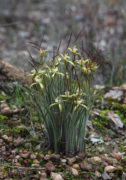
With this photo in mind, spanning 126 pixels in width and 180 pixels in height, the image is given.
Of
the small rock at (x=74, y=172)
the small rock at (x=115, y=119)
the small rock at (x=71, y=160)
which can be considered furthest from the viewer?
the small rock at (x=115, y=119)

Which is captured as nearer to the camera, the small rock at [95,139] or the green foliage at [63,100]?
the green foliage at [63,100]

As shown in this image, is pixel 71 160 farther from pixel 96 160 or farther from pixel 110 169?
pixel 110 169

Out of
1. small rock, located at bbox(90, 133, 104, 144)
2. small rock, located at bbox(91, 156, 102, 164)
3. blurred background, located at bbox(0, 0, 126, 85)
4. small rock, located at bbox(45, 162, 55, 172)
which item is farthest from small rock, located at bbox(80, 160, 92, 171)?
blurred background, located at bbox(0, 0, 126, 85)

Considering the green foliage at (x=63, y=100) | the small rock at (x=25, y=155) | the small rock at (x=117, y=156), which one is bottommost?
the small rock at (x=117, y=156)

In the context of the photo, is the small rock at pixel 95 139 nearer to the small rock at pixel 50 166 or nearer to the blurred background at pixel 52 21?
the small rock at pixel 50 166

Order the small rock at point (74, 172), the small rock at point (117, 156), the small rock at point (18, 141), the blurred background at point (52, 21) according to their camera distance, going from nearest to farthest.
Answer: the small rock at point (74, 172) → the small rock at point (117, 156) → the small rock at point (18, 141) → the blurred background at point (52, 21)

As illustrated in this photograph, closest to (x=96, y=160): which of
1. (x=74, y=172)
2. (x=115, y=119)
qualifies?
(x=74, y=172)

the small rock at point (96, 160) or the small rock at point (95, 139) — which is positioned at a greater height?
the small rock at point (95, 139)

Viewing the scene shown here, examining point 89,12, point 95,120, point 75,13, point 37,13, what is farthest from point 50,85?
point 37,13

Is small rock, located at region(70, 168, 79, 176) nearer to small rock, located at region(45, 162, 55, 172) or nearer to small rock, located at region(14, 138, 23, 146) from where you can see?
small rock, located at region(45, 162, 55, 172)

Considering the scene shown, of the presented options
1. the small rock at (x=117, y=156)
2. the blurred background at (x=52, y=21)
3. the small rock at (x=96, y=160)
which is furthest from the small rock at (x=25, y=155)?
the blurred background at (x=52, y=21)
